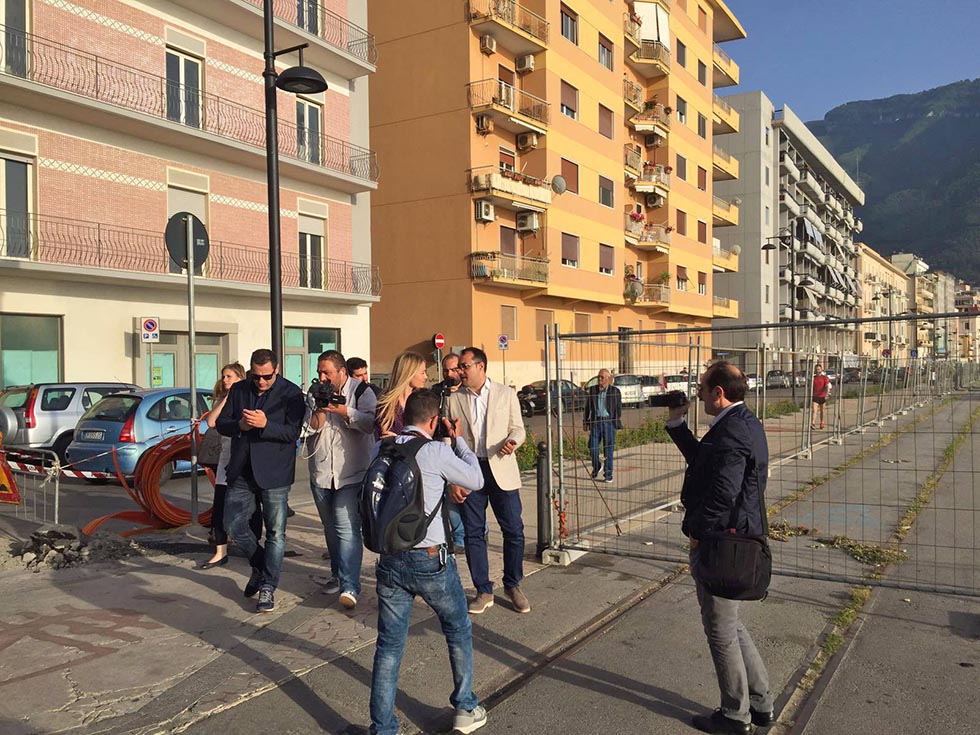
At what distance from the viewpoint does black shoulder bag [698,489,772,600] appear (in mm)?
3533

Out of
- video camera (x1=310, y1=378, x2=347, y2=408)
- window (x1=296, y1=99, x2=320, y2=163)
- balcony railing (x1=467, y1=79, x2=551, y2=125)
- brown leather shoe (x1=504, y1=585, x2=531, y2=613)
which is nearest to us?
video camera (x1=310, y1=378, x2=347, y2=408)

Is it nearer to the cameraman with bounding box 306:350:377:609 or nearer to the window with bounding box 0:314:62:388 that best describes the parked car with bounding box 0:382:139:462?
the window with bounding box 0:314:62:388

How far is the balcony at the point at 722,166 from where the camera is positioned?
163 ft

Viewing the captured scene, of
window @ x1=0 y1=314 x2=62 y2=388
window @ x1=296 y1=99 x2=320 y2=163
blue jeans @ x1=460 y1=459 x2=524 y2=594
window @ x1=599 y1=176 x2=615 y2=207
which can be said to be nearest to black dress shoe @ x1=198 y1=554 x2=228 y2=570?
blue jeans @ x1=460 y1=459 x2=524 y2=594

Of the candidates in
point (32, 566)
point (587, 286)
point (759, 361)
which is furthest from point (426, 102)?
point (32, 566)

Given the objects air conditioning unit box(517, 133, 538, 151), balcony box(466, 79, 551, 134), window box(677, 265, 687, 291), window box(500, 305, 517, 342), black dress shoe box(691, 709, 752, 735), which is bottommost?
black dress shoe box(691, 709, 752, 735)

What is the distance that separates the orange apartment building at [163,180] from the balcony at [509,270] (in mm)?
5163

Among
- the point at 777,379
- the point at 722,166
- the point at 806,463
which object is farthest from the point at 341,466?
the point at 722,166

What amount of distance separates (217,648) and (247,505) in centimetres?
114

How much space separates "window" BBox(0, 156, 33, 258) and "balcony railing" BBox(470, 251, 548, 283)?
15701 mm

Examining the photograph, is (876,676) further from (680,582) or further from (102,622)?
(102,622)

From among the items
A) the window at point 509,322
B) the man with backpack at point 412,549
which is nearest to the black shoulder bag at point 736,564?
the man with backpack at point 412,549

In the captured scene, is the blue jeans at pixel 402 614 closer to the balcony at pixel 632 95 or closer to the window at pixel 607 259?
the window at pixel 607 259

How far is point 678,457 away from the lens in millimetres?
11125
